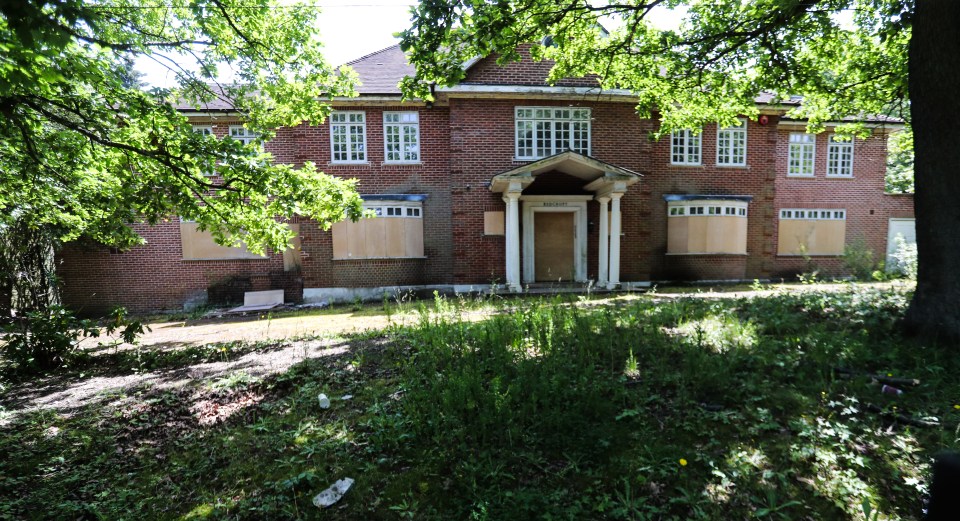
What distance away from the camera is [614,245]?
1212cm

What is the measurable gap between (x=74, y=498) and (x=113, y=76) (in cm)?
470

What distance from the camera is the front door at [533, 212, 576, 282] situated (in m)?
13.1

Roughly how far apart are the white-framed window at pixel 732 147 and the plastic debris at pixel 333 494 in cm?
1526

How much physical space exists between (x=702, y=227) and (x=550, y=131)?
20.1ft

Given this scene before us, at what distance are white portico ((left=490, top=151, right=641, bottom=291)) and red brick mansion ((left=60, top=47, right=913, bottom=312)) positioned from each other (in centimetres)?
5

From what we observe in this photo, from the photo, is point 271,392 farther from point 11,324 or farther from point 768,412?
point 768,412

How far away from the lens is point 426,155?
12.8 meters

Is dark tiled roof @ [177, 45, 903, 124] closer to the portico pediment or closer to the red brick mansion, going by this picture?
the red brick mansion

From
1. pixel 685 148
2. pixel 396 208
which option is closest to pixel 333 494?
pixel 396 208

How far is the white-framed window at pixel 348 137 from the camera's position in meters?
12.6

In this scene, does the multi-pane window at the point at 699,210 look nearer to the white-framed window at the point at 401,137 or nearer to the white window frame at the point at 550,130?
the white window frame at the point at 550,130

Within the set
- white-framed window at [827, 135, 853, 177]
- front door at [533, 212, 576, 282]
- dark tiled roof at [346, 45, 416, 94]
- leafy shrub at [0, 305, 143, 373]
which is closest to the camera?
leafy shrub at [0, 305, 143, 373]

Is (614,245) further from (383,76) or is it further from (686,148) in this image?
(383,76)

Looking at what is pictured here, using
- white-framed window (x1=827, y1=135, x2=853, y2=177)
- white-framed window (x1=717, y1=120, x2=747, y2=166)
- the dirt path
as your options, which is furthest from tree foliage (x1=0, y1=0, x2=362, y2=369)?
white-framed window (x1=827, y1=135, x2=853, y2=177)
